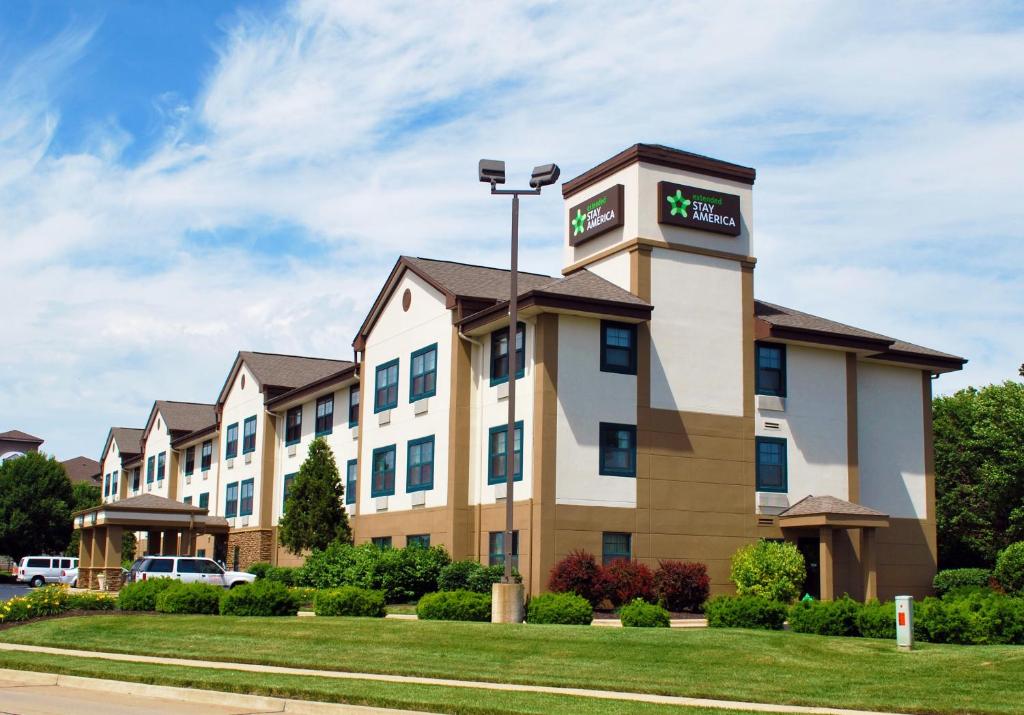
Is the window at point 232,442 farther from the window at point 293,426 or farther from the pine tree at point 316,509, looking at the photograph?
the pine tree at point 316,509

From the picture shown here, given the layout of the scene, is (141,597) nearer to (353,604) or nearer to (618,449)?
(353,604)

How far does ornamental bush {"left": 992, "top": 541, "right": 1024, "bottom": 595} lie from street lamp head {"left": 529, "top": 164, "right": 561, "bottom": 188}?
68.3 feet

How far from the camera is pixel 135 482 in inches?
3253

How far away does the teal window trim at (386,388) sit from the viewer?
42.9 metres

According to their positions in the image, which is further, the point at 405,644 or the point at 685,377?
the point at 685,377

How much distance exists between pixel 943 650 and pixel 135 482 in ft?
228

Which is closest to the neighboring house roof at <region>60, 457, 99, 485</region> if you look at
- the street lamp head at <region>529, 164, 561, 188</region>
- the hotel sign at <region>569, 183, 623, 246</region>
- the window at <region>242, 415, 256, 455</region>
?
the window at <region>242, 415, 256, 455</region>

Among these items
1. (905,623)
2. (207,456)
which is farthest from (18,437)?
(905,623)

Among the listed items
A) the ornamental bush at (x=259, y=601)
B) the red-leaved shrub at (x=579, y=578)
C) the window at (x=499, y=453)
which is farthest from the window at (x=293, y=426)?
the ornamental bush at (x=259, y=601)

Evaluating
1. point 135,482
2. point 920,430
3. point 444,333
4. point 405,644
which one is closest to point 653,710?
point 405,644

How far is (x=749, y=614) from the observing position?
27.0 metres

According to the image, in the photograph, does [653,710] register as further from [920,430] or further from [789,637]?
[920,430]

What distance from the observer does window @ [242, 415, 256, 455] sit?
5865 centimetres

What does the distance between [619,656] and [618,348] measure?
50.4ft
